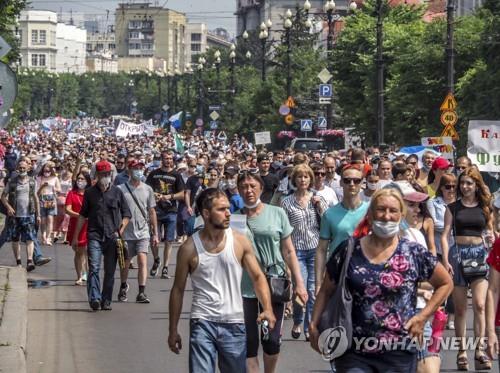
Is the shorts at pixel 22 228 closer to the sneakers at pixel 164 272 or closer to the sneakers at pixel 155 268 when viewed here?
the sneakers at pixel 155 268

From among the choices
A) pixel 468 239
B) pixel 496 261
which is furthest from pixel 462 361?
pixel 496 261

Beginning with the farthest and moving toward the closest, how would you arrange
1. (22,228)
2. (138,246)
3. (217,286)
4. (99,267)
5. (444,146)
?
(444,146), (22,228), (138,246), (99,267), (217,286)

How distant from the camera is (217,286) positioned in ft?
27.1

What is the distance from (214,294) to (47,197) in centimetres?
1829

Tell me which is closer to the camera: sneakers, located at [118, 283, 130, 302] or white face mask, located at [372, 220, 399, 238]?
white face mask, located at [372, 220, 399, 238]

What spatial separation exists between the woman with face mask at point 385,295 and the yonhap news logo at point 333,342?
0.04 meters

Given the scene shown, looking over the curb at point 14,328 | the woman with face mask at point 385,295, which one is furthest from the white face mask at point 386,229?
the curb at point 14,328

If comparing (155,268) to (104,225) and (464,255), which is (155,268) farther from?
(464,255)

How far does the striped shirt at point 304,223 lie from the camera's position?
42.7 ft

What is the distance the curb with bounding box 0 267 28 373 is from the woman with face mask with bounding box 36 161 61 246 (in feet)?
25.7

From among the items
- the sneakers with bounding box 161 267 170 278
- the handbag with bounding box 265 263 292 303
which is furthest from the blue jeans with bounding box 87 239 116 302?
the handbag with bounding box 265 263 292 303

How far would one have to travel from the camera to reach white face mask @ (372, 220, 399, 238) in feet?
23.6

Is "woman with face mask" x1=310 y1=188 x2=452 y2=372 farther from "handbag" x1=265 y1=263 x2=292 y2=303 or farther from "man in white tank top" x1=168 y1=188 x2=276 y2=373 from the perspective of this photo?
"handbag" x1=265 y1=263 x2=292 y2=303

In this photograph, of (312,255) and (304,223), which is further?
(312,255)
